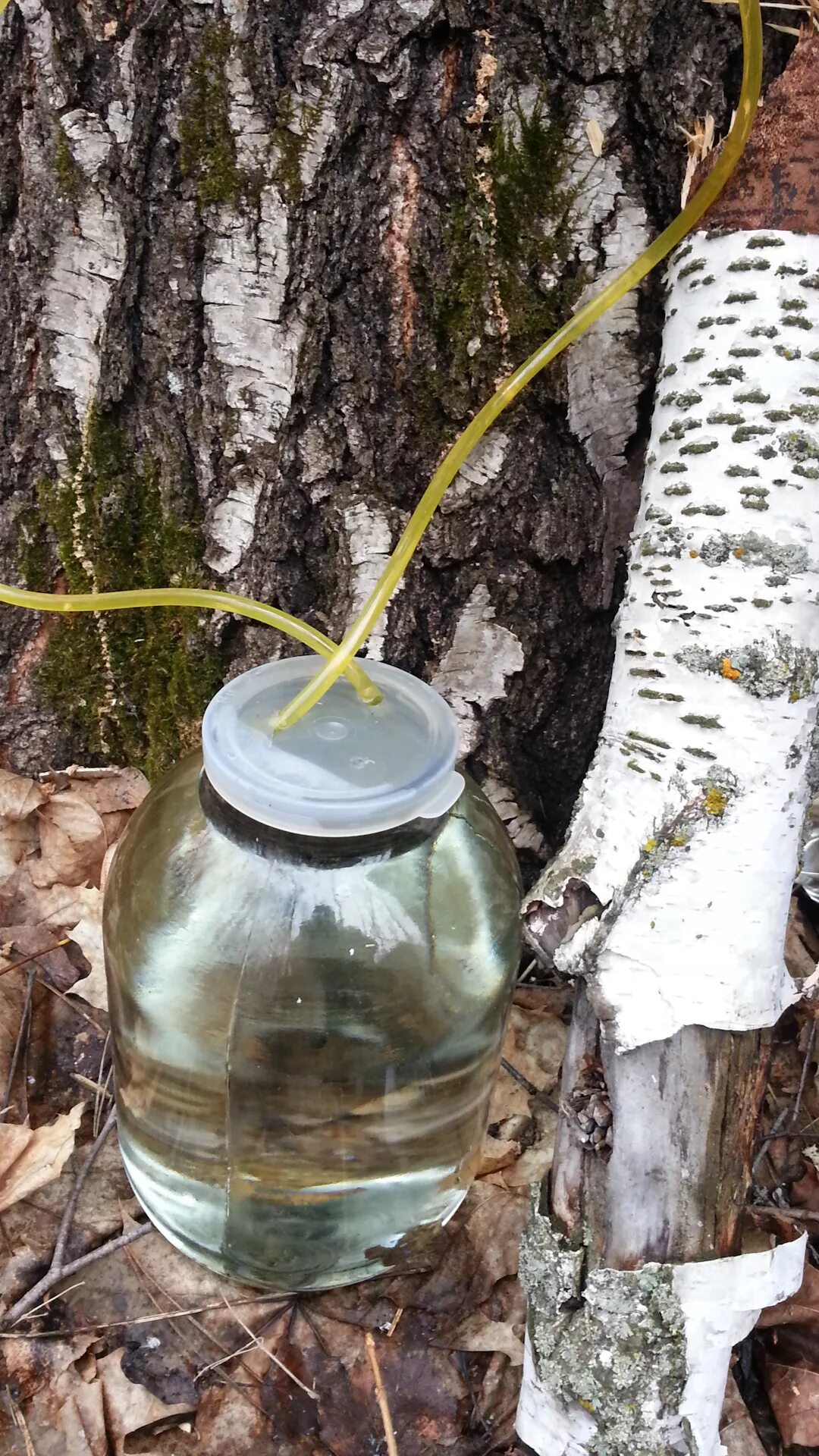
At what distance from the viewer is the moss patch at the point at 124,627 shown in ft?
4.27

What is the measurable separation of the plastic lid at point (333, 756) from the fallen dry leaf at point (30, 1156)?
559 mm

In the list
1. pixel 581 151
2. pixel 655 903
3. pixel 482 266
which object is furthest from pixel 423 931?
pixel 581 151

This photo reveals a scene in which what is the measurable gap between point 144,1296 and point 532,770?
0.85 m

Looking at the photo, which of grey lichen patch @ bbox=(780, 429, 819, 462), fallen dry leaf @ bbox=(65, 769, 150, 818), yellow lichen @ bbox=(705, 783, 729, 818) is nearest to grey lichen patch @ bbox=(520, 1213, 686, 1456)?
yellow lichen @ bbox=(705, 783, 729, 818)

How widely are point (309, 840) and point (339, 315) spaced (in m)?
0.65

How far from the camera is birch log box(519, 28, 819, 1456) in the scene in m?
0.96

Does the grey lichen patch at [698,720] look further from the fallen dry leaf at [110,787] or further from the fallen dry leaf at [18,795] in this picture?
the fallen dry leaf at [18,795]

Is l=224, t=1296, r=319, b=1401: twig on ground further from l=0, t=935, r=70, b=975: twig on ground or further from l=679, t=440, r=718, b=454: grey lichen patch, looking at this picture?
l=679, t=440, r=718, b=454: grey lichen patch

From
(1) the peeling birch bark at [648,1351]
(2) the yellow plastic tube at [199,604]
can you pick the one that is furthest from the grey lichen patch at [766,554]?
(1) the peeling birch bark at [648,1351]

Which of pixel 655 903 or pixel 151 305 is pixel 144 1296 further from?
pixel 151 305

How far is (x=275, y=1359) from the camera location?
113 cm

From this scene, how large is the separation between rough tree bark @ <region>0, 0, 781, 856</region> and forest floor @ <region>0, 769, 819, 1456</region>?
53 centimetres

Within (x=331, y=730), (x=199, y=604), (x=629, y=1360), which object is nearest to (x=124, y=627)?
(x=199, y=604)

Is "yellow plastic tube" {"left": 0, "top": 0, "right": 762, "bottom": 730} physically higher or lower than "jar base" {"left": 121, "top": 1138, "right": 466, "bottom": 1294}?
higher
